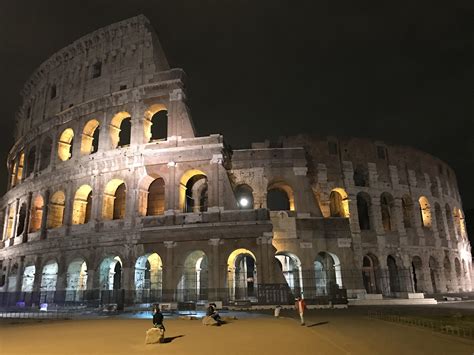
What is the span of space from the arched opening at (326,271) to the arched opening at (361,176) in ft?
23.8

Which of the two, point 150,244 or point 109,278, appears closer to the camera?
point 150,244

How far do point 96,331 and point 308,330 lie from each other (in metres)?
6.45

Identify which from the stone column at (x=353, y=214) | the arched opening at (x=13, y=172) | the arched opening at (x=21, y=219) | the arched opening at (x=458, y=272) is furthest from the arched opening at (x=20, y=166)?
the arched opening at (x=458, y=272)

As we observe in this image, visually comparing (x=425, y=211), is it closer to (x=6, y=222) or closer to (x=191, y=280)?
(x=191, y=280)

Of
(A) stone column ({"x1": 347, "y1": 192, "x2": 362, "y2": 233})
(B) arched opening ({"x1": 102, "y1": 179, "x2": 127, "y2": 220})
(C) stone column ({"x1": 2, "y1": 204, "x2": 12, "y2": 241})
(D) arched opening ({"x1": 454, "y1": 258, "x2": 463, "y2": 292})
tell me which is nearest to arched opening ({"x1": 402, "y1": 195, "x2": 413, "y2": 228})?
(A) stone column ({"x1": 347, "y1": 192, "x2": 362, "y2": 233})

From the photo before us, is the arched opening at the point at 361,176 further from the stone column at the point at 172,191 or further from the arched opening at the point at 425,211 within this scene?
the stone column at the point at 172,191

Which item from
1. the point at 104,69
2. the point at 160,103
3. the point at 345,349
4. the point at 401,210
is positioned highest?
the point at 104,69

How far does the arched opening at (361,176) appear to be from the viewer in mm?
29047

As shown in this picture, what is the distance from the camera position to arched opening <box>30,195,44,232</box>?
28.0 m

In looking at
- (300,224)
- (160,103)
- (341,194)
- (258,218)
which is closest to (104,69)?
(160,103)

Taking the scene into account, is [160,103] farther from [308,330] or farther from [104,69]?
[308,330]

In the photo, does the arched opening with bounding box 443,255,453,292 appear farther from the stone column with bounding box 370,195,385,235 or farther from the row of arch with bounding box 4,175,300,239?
the row of arch with bounding box 4,175,300,239

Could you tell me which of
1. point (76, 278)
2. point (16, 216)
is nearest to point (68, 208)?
point (76, 278)

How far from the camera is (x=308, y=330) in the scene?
10852 mm
